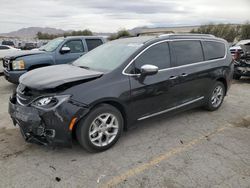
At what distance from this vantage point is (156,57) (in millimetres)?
4324

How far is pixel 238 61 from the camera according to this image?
369 inches

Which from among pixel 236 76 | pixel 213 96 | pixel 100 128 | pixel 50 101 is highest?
pixel 50 101

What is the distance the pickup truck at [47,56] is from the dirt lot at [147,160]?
305cm

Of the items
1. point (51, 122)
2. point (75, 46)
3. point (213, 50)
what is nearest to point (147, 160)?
point (51, 122)

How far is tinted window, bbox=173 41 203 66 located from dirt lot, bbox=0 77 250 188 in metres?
1.26

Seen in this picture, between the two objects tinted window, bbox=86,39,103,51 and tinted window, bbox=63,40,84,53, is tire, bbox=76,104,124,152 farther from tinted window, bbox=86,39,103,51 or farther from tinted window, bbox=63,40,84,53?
tinted window, bbox=86,39,103,51

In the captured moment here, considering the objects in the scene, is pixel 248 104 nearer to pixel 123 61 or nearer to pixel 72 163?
pixel 123 61

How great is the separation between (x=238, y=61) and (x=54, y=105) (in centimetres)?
814

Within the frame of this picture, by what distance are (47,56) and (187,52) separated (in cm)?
487

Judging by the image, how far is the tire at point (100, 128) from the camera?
347 centimetres

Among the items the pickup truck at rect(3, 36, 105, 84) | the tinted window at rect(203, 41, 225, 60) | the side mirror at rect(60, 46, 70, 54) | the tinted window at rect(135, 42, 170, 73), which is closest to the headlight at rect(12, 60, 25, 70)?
the pickup truck at rect(3, 36, 105, 84)

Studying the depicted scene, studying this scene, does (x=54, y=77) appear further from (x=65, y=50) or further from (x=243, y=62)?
(x=243, y=62)

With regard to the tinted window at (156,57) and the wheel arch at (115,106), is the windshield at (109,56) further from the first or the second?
the wheel arch at (115,106)

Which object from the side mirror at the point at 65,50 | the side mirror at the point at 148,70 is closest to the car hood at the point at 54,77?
the side mirror at the point at 148,70
